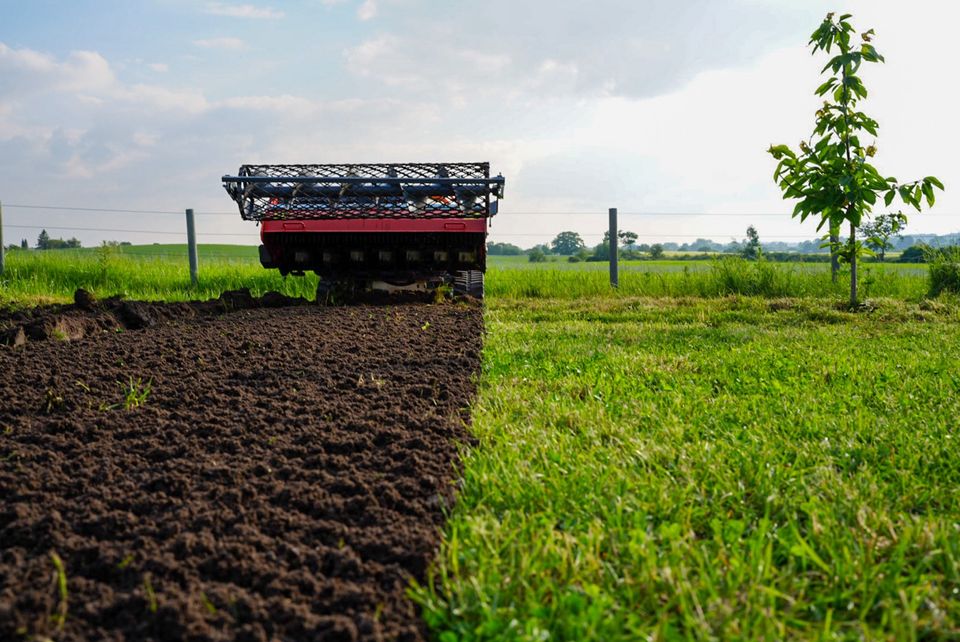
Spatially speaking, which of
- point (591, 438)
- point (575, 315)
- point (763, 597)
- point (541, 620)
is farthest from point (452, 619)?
point (575, 315)

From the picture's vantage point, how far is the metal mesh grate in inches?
323

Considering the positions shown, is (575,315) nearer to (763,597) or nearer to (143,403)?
(143,403)

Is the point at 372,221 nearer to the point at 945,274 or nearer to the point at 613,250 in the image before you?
the point at 613,250

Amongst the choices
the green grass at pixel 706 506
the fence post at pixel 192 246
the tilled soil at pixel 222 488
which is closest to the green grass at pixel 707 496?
the green grass at pixel 706 506

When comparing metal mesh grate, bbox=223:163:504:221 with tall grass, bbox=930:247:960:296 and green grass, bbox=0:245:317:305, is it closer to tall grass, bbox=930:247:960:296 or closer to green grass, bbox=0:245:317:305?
green grass, bbox=0:245:317:305

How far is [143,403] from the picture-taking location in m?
3.57

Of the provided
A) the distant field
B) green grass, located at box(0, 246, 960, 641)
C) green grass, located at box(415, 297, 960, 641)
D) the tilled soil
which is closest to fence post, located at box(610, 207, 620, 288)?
the distant field

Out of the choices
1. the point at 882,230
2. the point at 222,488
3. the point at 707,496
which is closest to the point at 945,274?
the point at 882,230

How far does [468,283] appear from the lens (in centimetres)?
924

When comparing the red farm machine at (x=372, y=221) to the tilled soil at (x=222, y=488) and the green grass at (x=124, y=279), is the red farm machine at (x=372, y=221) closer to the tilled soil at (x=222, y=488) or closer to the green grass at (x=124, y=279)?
the green grass at (x=124, y=279)

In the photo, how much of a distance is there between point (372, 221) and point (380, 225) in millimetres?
106

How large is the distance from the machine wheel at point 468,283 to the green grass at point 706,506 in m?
4.18

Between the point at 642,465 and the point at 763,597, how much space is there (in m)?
1.00

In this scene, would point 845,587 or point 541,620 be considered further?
point 845,587
